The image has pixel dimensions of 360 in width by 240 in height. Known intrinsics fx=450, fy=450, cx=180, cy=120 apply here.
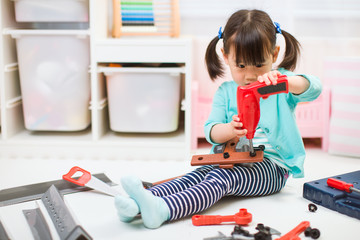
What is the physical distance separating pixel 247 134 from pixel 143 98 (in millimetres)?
632

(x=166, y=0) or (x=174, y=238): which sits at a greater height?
(x=166, y=0)

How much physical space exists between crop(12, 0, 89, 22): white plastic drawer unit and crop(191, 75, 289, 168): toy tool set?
76cm

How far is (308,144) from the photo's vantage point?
5.92ft

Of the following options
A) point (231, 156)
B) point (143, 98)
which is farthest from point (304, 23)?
point (231, 156)

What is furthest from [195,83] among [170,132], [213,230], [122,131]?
[213,230]

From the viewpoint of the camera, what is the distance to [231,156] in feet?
3.70

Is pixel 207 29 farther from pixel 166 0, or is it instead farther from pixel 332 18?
pixel 332 18

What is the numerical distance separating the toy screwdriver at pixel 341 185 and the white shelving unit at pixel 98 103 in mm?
593

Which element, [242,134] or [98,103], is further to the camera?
[98,103]

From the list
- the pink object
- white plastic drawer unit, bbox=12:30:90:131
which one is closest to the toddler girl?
the pink object

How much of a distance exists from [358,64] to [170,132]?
2.40 ft

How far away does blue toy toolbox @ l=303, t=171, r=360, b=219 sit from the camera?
1.04m

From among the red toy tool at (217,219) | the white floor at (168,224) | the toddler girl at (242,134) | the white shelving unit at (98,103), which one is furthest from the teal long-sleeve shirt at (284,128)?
the white shelving unit at (98,103)

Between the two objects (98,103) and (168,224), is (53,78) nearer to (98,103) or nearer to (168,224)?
(98,103)
